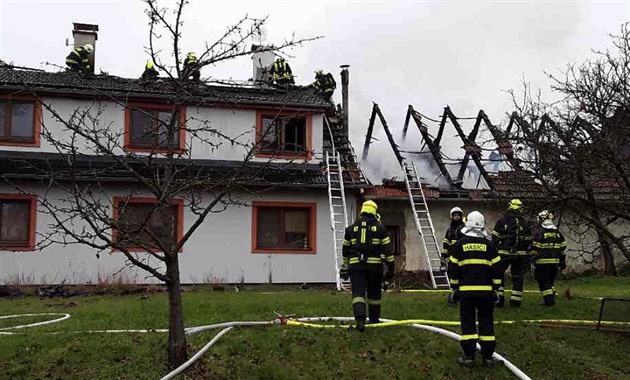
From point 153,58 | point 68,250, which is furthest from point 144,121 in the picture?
point 153,58

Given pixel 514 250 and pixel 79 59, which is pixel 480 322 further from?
pixel 79 59

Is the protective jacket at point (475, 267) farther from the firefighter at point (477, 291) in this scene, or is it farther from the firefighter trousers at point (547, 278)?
the firefighter trousers at point (547, 278)

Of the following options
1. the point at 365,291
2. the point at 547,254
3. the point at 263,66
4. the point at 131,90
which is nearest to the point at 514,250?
the point at 547,254

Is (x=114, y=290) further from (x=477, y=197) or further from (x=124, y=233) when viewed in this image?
(x=477, y=197)

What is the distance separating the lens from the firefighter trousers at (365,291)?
31.0 feet

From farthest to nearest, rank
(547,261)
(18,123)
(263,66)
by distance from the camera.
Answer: (263,66), (18,123), (547,261)

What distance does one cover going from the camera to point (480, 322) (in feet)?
27.0

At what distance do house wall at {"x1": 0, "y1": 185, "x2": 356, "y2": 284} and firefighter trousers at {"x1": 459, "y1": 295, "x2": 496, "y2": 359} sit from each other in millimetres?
9719

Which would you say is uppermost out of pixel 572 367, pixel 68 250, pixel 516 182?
pixel 516 182

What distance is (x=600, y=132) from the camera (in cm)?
898

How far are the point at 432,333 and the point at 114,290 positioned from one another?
9.29 meters

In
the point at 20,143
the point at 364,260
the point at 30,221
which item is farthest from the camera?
the point at 20,143

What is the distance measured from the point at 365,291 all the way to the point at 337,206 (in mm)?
8573

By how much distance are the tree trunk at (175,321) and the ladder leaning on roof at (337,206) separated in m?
9.29
